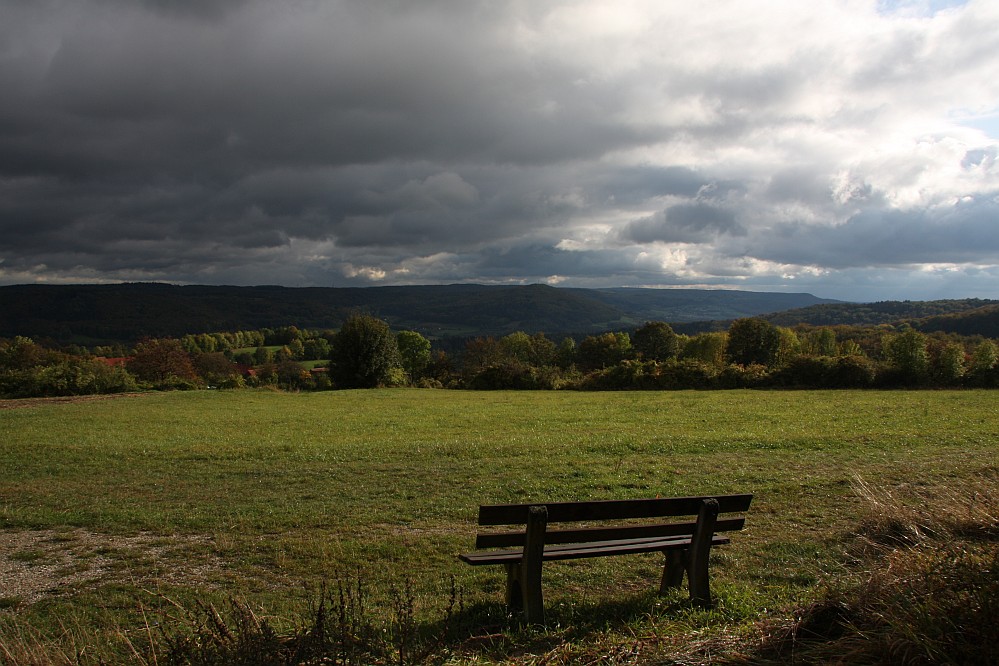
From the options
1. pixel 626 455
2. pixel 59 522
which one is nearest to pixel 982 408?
pixel 626 455

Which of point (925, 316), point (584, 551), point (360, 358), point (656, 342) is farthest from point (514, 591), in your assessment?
point (925, 316)

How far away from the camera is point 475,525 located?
A: 33.6ft

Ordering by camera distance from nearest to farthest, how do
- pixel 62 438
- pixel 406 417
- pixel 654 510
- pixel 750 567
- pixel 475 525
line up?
pixel 654 510
pixel 750 567
pixel 475 525
pixel 62 438
pixel 406 417

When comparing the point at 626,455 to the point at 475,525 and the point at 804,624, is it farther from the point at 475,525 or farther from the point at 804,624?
the point at 804,624

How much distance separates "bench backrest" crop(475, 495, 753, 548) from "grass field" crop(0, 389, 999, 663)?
745 millimetres

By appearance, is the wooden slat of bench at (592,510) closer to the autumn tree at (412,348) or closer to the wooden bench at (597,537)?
the wooden bench at (597,537)

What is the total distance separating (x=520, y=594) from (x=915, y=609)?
140 inches

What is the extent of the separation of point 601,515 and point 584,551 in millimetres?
767

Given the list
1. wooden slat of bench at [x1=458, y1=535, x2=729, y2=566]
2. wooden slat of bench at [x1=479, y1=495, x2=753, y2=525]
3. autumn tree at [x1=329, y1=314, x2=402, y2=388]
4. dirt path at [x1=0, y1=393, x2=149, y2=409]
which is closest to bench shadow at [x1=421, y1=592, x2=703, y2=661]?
wooden slat of bench at [x1=458, y1=535, x2=729, y2=566]

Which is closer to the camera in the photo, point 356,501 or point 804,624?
point 804,624

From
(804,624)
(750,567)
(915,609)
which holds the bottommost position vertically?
(750,567)

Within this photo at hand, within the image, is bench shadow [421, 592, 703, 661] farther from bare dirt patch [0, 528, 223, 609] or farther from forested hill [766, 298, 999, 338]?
forested hill [766, 298, 999, 338]

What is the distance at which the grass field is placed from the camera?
6234mm

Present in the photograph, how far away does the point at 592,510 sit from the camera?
5.86 m
